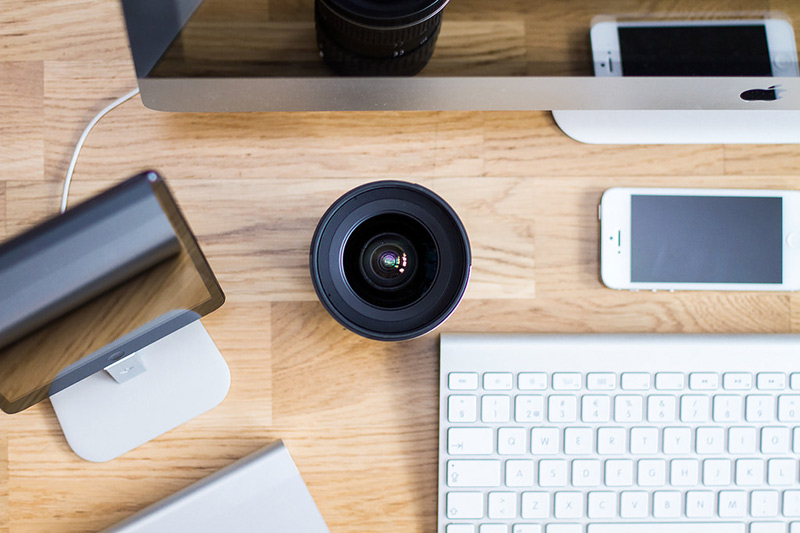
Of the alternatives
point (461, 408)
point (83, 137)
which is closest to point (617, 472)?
point (461, 408)

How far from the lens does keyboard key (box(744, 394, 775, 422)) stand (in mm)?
A: 469

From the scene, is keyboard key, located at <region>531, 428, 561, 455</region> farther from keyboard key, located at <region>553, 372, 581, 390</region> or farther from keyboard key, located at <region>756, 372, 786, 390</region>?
keyboard key, located at <region>756, 372, 786, 390</region>

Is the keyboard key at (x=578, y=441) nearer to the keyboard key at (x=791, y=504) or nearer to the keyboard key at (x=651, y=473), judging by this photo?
the keyboard key at (x=651, y=473)

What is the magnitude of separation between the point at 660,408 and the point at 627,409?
0.02 metres

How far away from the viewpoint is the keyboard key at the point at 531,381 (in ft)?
1.53

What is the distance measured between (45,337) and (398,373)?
240 millimetres

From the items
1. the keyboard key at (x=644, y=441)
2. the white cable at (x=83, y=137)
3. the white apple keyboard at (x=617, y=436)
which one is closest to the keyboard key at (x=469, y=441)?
the white apple keyboard at (x=617, y=436)

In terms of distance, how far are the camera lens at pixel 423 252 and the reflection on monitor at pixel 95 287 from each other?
0.26 ft

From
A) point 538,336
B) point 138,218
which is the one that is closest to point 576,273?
point 538,336

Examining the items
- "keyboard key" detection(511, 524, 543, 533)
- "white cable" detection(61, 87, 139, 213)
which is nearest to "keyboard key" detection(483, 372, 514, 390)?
"keyboard key" detection(511, 524, 543, 533)

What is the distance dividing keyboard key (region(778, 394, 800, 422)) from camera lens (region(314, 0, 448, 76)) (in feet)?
1.18

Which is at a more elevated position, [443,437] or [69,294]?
[69,294]

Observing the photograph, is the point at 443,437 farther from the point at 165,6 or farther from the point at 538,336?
the point at 165,6

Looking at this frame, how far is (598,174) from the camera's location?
494 mm
